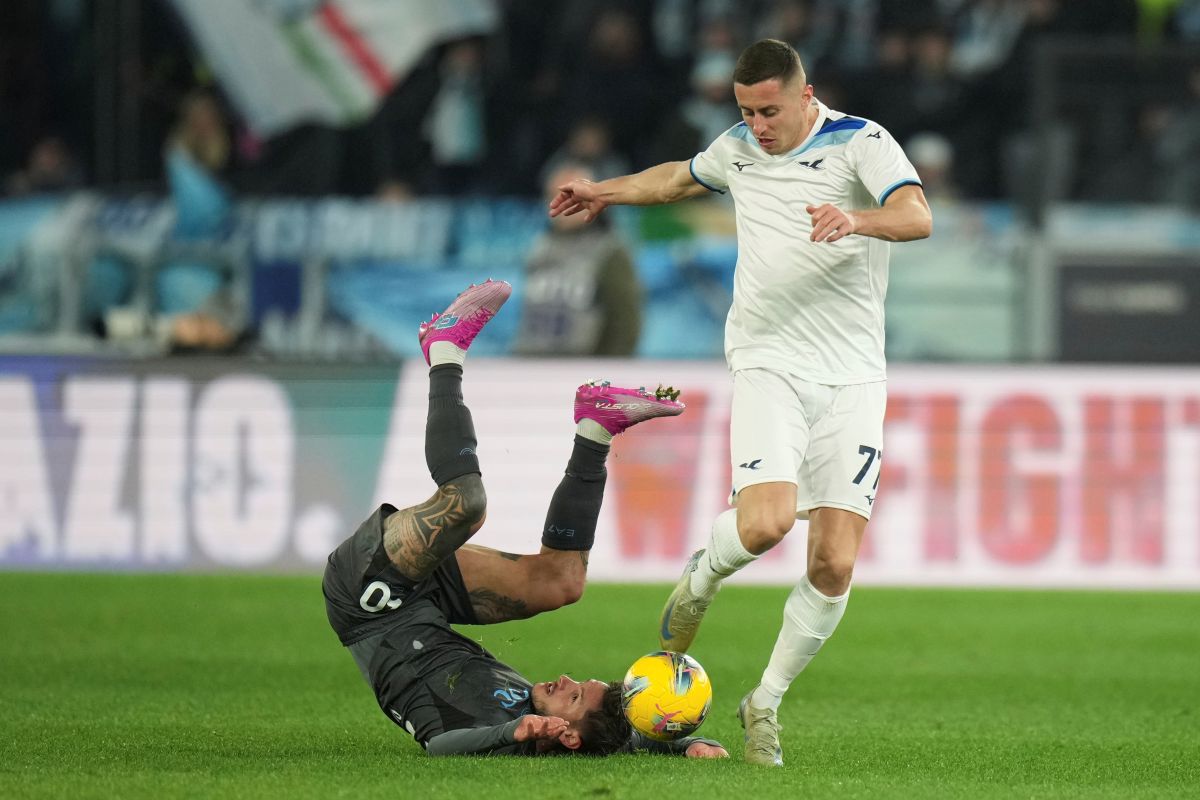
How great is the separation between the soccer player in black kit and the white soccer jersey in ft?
1.39

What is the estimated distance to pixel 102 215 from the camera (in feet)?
49.5

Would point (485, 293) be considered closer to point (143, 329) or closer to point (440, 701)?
point (440, 701)

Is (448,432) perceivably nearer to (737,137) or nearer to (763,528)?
(763,528)

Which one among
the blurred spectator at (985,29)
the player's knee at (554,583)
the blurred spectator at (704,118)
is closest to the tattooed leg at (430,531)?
the player's knee at (554,583)

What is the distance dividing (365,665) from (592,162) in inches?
366

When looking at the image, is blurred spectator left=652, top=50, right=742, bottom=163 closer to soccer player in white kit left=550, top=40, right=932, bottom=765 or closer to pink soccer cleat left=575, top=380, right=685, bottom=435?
pink soccer cleat left=575, top=380, right=685, bottom=435

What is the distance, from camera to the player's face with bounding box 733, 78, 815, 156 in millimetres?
5934

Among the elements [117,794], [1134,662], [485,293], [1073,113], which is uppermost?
[1073,113]

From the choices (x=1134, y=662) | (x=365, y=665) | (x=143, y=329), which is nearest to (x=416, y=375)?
(x=143, y=329)

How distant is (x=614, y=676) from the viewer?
26.4 ft

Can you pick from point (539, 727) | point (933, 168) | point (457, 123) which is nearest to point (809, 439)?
point (539, 727)

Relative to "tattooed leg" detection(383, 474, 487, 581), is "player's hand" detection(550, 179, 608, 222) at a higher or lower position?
higher

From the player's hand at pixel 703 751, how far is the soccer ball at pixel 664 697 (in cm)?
A: 18

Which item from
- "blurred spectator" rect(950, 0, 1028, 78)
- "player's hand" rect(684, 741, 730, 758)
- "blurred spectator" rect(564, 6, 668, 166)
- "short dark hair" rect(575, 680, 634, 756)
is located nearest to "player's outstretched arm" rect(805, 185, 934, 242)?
"short dark hair" rect(575, 680, 634, 756)
